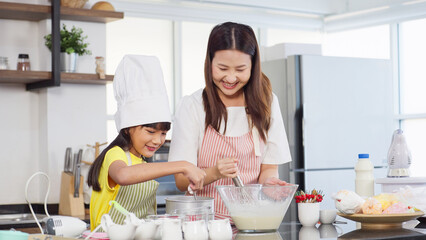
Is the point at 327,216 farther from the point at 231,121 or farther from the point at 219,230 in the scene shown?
the point at 219,230

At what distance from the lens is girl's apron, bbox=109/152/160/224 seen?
6.77ft

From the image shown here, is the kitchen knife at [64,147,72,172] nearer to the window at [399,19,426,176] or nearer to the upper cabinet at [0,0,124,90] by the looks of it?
the upper cabinet at [0,0,124,90]

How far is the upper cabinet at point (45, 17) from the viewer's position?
3.49 m

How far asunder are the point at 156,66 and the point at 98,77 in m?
1.76

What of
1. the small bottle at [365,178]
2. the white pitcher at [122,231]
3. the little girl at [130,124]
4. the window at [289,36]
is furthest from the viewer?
the window at [289,36]

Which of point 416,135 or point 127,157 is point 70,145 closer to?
point 127,157

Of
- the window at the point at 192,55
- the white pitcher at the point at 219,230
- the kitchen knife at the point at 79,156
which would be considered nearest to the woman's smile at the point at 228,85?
the white pitcher at the point at 219,230

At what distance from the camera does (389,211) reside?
192 cm

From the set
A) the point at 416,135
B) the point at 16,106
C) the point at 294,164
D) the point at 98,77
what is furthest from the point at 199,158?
the point at 416,135

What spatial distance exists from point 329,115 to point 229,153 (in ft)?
7.87

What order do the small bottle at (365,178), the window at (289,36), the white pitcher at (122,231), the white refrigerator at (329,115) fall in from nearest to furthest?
the white pitcher at (122,231) → the small bottle at (365,178) → the white refrigerator at (329,115) → the window at (289,36)

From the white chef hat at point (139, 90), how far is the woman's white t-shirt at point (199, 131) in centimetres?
A: 23

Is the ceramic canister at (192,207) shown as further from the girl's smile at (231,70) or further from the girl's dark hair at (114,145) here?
the girl's smile at (231,70)

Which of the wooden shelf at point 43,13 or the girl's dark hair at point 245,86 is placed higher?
the wooden shelf at point 43,13
